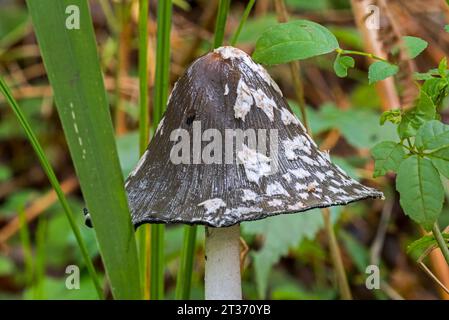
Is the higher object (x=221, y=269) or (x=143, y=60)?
(x=143, y=60)

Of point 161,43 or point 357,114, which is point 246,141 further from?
point 357,114

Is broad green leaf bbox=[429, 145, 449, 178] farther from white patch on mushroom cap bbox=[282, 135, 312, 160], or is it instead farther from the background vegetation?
white patch on mushroom cap bbox=[282, 135, 312, 160]

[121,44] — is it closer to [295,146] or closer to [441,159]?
[295,146]

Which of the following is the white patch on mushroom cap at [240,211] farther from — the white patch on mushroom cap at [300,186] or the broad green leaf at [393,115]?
the broad green leaf at [393,115]

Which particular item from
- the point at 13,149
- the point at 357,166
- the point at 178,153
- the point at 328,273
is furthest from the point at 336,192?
the point at 13,149

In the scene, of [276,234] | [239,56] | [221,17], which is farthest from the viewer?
[276,234]

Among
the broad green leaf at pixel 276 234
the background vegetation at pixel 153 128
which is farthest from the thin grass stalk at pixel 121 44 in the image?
the broad green leaf at pixel 276 234

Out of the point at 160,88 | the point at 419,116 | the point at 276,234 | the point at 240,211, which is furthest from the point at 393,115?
the point at 276,234
